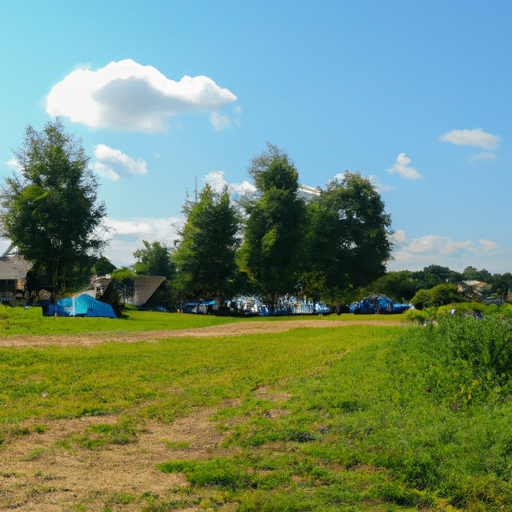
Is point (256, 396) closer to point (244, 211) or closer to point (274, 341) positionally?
point (274, 341)

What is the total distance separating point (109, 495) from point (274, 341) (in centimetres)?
1538

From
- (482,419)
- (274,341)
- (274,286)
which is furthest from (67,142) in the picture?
(482,419)

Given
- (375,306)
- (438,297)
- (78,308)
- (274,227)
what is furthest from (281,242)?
(78,308)

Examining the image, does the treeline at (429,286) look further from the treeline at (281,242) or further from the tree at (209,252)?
the tree at (209,252)

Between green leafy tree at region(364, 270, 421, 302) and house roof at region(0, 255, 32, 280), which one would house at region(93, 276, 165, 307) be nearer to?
house roof at region(0, 255, 32, 280)

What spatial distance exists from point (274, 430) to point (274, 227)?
43.3 meters

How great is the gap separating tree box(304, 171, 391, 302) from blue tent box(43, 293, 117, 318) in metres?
23.2

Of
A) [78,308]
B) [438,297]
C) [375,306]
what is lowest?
[375,306]

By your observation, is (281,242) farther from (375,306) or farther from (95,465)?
(95,465)

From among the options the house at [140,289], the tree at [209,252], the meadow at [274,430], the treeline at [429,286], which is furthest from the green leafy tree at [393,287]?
the meadow at [274,430]

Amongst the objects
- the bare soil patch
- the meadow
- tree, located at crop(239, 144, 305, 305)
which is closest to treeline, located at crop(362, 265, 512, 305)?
tree, located at crop(239, 144, 305, 305)

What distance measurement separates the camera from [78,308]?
117 feet

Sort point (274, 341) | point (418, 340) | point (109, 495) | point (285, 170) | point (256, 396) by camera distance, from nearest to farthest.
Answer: point (109, 495), point (256, 396), point (418, 340), point (274, 341), point (285, 170)

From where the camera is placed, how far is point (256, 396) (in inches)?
406
